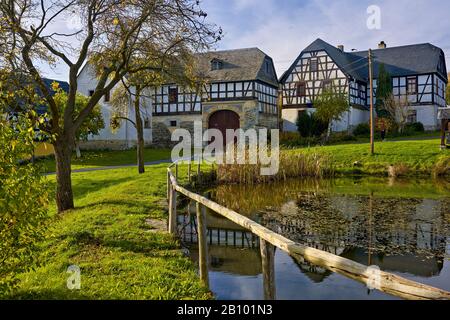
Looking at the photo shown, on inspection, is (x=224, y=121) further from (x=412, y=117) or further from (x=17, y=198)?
(x=17, y=198)

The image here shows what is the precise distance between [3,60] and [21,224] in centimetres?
650

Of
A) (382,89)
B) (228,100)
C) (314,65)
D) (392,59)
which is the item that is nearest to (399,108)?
(382,89)

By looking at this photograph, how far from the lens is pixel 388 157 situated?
867 inches

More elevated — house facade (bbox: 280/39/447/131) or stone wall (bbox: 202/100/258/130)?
house facade (bbox: 280/39/447/131)

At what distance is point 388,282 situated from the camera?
7.80 feet

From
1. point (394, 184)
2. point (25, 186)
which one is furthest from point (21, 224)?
point (394, 184)

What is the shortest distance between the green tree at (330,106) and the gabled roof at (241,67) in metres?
4.61

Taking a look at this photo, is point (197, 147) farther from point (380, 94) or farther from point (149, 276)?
point (149, 276)

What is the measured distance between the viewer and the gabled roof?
31.4 m

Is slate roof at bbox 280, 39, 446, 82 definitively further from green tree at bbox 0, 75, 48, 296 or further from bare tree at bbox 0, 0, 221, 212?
green tree at bbox 0, 75, 48, 296

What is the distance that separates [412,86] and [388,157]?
17585 mm

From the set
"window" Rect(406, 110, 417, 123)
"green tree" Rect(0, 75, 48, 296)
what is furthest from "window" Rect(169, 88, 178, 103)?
"green tree" Rect(0, 75, 48, 296)

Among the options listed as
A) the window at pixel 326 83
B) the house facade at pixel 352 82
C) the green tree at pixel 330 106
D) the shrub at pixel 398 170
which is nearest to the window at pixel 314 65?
the house facade at pixel 352 82

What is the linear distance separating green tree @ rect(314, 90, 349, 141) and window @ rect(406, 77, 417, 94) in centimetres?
866
